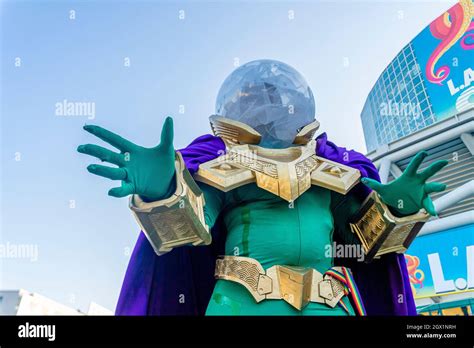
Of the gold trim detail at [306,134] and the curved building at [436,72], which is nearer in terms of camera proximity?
the gold trim detail at [306,134]

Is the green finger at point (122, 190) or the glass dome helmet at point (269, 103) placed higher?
the glass dome helmet at point (269, 103)

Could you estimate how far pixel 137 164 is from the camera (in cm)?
212

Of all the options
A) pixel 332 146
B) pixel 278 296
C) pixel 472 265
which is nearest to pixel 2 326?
pixel 278 296

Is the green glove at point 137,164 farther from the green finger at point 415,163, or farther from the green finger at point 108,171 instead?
the green finger at point 415,163

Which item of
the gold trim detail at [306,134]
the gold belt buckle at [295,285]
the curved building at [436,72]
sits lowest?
the gold belt buckle at [295,285]

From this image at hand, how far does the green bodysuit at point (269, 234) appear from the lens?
2471 millimetres

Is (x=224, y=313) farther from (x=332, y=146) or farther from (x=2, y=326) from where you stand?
(x=332, y=146)

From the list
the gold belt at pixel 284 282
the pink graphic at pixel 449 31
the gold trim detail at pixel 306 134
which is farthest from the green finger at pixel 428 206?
the pink graphic at pixel 449 31

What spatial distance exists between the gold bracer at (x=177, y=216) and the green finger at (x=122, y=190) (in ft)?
0.68

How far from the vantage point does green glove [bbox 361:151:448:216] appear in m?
2.51

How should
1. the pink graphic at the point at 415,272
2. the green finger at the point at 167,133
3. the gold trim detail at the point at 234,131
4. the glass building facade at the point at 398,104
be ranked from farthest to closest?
the glass building facade at the point at 398,104
the pink graphic at the point at 415,272
the gold trim detail at the point at 234,131
the green finger at the point at 167,133

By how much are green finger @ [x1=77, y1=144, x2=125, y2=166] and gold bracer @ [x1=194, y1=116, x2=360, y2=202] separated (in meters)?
0.71

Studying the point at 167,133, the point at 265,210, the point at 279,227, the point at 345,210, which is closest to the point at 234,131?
the point at 265,210

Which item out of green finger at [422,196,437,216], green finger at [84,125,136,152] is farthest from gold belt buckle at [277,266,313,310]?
green finger at [84,125,136,152]
